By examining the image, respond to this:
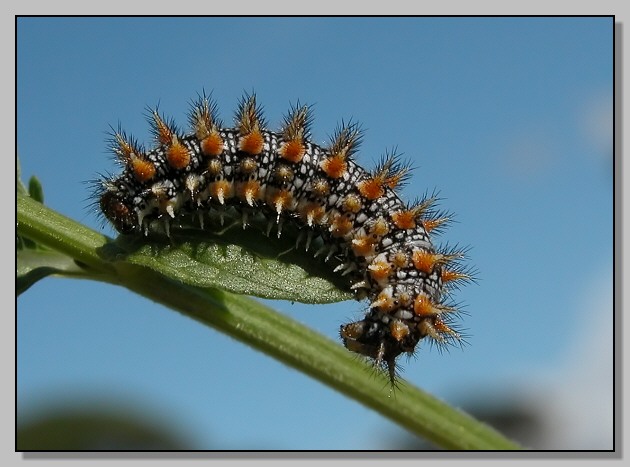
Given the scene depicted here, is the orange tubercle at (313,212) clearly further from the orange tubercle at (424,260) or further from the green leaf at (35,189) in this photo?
the green leaf at (35,189)

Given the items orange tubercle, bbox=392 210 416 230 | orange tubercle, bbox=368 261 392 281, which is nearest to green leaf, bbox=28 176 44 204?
orange tubercle, bbox=368 261 392 281

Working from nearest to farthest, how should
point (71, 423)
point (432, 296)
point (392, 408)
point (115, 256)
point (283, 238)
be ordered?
point (115, 256) → point (392, 408) → point (283, 238) → point (432, 296) → point (71, 423)

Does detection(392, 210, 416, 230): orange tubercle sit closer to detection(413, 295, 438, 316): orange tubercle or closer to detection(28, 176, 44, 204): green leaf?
detection(413, 295, 438, 316): orange tubercle

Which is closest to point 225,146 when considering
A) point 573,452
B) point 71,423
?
point 573,452

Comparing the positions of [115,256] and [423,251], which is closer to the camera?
[115,256]

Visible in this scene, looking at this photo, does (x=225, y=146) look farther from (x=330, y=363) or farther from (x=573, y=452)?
(x=573, y=452)

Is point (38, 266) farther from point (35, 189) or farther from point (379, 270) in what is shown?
point (379, 270)

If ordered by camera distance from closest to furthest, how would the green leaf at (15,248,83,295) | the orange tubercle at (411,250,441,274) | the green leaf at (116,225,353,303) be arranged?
the green leaf at (116,225,353,303), the green leaf at (15,248,83,295), the orange tubercle at (411,250,441,274)

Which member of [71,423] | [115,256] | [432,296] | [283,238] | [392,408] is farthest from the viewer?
[71,423]
